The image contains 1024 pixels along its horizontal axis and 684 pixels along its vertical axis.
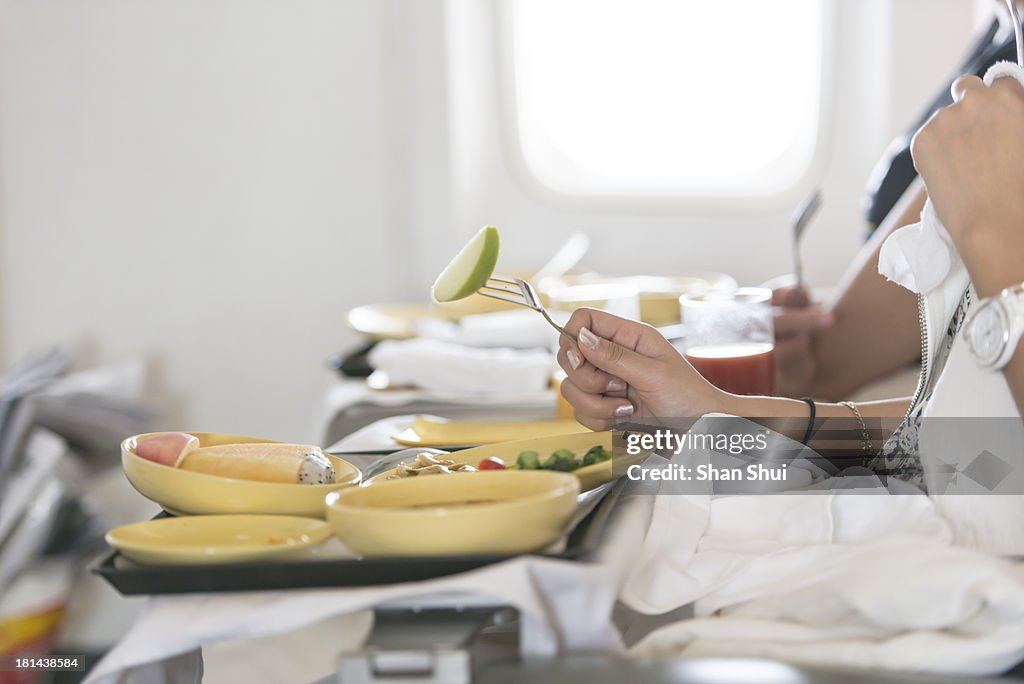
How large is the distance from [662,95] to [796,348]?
3.66 ft

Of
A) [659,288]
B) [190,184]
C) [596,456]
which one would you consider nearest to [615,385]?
[596,456]

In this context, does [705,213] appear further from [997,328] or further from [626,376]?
[997,328]

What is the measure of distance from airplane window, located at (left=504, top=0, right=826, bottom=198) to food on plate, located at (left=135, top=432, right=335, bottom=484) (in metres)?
1.80

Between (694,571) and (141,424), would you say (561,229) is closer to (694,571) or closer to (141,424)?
(141,424)

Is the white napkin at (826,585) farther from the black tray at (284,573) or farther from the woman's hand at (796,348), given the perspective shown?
the woman's hand at (796,348)

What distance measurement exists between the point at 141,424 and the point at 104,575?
67.7 inches

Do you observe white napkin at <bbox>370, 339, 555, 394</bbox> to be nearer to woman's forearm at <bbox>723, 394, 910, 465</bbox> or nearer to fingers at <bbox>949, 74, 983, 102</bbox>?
woman's forearm at <bbox>723, 394, 910, 465</bbox>

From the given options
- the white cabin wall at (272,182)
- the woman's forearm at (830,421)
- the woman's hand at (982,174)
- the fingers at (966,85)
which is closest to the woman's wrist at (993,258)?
the woman's hand at (982,174)

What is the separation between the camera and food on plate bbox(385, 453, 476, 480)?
2.31ft

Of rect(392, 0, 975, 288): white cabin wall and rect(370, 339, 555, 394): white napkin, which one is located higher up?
rect(392, 0, 975, 288): white cabin wall

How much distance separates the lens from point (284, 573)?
0.55 metres

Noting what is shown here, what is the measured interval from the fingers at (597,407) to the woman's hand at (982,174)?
0.29m

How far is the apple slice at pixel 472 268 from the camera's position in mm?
798

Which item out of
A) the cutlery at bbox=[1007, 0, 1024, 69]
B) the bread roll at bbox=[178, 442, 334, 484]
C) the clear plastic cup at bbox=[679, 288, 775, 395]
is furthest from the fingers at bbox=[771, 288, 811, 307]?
the bread roll at bbox=[178, 442, 334, 484]
